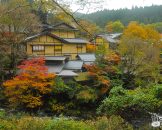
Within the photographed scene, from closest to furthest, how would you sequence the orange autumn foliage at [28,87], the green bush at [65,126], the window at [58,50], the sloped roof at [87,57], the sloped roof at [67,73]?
the green bush at [65,126], the orange autumn foliage at [28,87], the sloped roof at [67,73], the sloped roof at [87,57], the window at [58,50]

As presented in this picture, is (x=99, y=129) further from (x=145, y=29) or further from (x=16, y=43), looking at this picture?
(x=145, y=29)

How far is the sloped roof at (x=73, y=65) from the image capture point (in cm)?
2748

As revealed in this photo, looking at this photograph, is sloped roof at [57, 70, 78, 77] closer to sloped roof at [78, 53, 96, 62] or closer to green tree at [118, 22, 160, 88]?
sloped roof at [78, 53, 96, 62]

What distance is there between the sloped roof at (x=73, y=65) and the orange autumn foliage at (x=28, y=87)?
5.65 metres

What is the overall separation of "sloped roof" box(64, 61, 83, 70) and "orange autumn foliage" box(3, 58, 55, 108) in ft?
18.5

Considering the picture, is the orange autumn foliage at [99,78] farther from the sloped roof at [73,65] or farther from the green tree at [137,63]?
the sloped roof at [73,65]

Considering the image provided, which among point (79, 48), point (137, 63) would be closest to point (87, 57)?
point (79, 48)

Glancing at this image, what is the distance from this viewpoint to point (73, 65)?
28.1 meters

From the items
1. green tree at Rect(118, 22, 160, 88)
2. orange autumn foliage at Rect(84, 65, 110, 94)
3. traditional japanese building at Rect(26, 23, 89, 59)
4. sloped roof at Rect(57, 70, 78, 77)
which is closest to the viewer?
orange autumn foliage at Rect(84, 65, 110, 94)

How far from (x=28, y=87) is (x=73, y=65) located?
7446 millimetres

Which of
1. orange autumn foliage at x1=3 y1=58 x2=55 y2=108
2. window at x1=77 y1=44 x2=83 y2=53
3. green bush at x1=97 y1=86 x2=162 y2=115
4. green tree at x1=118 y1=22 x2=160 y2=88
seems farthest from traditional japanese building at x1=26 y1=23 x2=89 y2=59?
green bush at x1=97 y1=86 x2=162 y2=115

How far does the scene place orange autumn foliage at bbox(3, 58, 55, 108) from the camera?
2105 centimetres

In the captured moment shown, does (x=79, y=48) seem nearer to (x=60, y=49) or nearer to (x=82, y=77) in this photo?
(x=60, y=49)

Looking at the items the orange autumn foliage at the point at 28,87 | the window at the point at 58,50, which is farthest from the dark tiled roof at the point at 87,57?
the orange autumn foliage at the point at 28,87
